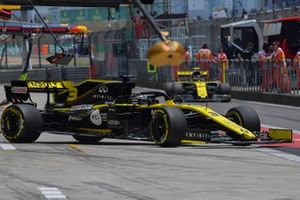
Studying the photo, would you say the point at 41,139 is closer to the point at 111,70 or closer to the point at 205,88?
the point at 205,88

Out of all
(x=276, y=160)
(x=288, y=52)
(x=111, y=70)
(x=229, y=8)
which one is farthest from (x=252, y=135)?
(x=229, y=8)

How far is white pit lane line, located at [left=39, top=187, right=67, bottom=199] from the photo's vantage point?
792 centimetres

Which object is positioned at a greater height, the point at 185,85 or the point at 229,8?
the point at 229,8

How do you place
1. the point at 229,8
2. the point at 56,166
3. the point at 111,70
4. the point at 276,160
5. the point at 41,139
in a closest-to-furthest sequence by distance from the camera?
the point at 56,166 < the point at 276,160 < the point at 41,139 < the point at 111,70 < the point at 229,8

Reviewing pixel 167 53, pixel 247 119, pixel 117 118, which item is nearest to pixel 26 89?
pixel 117 118

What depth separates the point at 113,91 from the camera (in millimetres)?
13250

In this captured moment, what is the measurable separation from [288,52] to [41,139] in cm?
1734

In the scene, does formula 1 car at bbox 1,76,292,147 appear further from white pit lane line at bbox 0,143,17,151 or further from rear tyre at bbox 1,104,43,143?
white pit lane line at bbox 0,143,17,151

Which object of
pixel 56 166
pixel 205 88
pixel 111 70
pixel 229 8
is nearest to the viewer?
pixel 56 166

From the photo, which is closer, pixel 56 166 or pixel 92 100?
pixel 56 166

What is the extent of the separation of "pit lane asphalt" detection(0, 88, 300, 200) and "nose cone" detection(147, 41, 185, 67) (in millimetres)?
2737

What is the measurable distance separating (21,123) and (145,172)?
3.76 meters

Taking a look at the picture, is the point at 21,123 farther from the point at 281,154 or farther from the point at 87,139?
the point at 281,154

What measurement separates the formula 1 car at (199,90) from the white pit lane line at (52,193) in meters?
15.2
